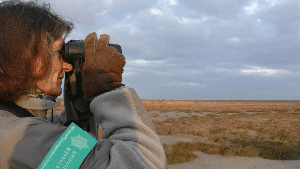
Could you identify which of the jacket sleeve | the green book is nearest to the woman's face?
the jacket sleeve

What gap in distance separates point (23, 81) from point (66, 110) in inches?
19.9

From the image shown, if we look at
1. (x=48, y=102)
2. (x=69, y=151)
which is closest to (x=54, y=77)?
(x=48, y=102)

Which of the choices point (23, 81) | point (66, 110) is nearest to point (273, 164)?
point (66, 110)

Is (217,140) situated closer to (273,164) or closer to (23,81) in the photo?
(273,164)

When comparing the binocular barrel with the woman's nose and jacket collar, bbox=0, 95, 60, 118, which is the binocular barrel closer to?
the woman's nose

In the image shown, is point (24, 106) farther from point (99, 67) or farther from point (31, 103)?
point (99, 67)

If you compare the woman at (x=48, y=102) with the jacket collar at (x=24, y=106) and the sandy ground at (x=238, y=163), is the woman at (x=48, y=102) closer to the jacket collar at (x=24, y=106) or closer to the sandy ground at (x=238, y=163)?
the jacket collar at (x=24, y=106)

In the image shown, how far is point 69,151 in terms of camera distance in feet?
1.88

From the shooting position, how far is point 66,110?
1.22 m

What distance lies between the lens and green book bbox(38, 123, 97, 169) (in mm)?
549

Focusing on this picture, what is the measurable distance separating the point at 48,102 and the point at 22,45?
0.79 ft

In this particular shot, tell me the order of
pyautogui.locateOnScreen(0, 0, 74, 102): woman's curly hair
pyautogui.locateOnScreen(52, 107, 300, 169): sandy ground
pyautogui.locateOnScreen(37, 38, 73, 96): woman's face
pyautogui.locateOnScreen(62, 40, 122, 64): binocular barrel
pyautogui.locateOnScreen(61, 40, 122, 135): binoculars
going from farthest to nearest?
1. pyautogui.locateOnScreen(52, 107, 300, 169): sandy ground
2. pyautogui.locateOnScreen(61, 40, 122, 135): binoculars
3. pyautogui.locateOnScreen(62, 40, 122, 64): binocular barrel
4. pyautogui.locateOnScreen(37, 38, 73, 96): woman's face
5. pyautogui.locateOnScreen(0, 0, 74, 102): woman's curly hair

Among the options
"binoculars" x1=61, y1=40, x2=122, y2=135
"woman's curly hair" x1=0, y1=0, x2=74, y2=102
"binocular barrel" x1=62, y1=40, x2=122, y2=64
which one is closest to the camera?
"woman's curly hair" x1=0, y1=0, x2=74, y2=102

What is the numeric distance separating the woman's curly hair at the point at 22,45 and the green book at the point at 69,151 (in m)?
0.31
